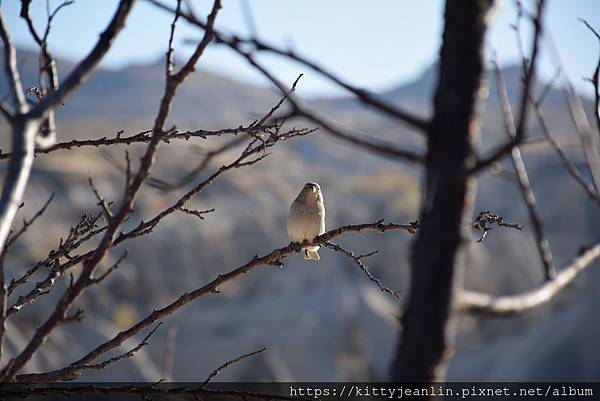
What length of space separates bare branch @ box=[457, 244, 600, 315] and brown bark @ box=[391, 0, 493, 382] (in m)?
0.08

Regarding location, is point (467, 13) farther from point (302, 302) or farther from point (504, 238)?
point (504, 238)

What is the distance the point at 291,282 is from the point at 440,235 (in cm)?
3010

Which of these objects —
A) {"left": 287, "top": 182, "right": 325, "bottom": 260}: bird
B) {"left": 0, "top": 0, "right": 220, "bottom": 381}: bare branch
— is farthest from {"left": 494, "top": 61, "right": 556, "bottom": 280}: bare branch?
{"left": 287, "top": 182, "right": 325, "bottom": 260}: bird

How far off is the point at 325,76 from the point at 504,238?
34.6 metres

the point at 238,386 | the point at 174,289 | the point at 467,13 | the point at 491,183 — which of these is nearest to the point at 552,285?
the point at 467,13

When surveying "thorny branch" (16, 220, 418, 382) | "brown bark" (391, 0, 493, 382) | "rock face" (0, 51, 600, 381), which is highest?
"rock face" (0, 51, 600, 381)

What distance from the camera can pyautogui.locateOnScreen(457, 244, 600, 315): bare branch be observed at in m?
1.99

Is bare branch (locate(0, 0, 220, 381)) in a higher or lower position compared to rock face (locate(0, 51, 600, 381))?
lower

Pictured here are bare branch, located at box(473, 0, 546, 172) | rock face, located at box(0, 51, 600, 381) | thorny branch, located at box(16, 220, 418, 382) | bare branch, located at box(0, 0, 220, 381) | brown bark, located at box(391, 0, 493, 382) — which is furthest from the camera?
rock face, located at box(0, 51, 600, 381)

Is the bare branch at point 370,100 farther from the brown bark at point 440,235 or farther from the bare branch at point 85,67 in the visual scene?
the bare branch at point 85,67

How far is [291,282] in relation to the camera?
3180cm

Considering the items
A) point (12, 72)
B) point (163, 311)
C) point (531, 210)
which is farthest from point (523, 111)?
point (163, 311)

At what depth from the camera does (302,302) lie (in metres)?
28.0

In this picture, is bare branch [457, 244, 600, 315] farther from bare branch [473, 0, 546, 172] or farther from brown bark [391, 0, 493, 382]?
bare branch [473, 0, 546, 172]
